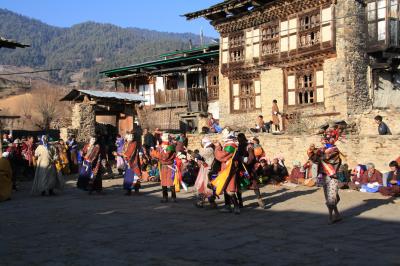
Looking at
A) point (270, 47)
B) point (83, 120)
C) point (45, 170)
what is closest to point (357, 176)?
point (45, 170)

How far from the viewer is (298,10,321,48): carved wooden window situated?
23.1m

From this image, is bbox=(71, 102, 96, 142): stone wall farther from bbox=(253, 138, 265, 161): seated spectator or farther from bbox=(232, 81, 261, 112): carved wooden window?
bbox=(253, 138, 265, 161): seated spectator

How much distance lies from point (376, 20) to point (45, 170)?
16029 millimetres

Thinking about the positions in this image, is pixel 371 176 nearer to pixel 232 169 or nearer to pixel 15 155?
pixel 232 169

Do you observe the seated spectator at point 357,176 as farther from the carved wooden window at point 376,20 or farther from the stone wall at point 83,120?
the stone wall at point 83,120

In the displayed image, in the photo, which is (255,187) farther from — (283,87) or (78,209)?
(283,87)

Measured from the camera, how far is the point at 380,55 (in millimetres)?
22688

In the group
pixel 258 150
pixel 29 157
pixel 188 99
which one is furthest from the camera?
pixel 188 99

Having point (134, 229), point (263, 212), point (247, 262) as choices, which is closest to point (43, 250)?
point (134, 229)

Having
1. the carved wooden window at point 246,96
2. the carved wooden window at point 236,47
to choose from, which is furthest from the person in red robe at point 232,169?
the carved wooden window at point 236,47

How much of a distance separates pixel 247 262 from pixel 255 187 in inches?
185

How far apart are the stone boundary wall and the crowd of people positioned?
0.36 m

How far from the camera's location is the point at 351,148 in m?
15.3

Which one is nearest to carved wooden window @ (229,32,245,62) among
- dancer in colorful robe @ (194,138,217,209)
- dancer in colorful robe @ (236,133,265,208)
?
dancer in colorful robe @ (194,138,217,209)
